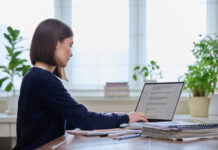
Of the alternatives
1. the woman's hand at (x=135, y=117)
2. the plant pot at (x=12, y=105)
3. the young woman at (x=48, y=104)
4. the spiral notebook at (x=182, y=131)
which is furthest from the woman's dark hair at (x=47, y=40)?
the plant pot at (x=12, y=105)

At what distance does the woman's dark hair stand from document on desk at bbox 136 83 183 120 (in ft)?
1.92

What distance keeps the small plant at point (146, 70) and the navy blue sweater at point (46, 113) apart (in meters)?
1.44

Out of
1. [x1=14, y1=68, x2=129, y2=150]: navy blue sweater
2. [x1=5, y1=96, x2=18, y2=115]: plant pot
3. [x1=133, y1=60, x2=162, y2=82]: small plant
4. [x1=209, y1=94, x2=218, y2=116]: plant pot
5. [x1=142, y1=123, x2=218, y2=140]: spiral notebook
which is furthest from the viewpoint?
[x1=133, y1=60, x2=162, y2=82]: small plant

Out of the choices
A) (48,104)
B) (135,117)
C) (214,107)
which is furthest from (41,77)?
(214,107)

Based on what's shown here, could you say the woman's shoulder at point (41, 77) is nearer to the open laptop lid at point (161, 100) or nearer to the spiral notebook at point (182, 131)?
the spiral notebook at point (182, 131)

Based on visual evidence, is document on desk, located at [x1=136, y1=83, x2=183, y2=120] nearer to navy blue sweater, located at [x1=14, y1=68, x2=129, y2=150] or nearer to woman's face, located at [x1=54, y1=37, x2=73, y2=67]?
navy blue sweater, located at [x1=14, y1=68, x2=129, y2=150]

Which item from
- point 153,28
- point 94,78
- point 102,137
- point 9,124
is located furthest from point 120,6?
point 102,137

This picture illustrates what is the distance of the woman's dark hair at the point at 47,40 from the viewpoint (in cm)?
151

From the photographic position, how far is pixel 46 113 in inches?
58.1

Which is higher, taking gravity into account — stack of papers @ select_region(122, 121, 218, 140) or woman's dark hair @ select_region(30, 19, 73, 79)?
woman's dark hair @ select_region(30, 19, 73, 79)

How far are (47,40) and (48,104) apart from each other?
1.00 feet

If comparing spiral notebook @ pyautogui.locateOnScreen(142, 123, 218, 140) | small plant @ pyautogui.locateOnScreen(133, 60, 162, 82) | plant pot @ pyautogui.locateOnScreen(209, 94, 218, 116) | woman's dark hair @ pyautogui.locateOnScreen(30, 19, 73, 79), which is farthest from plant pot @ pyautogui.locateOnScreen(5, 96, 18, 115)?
spiral notebook @ pyautogui.locateOnScreen(142, 123, 218, 140)

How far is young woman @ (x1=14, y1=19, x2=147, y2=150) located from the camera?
1.42m

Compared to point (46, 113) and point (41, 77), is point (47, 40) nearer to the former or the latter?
point (41, 77)
